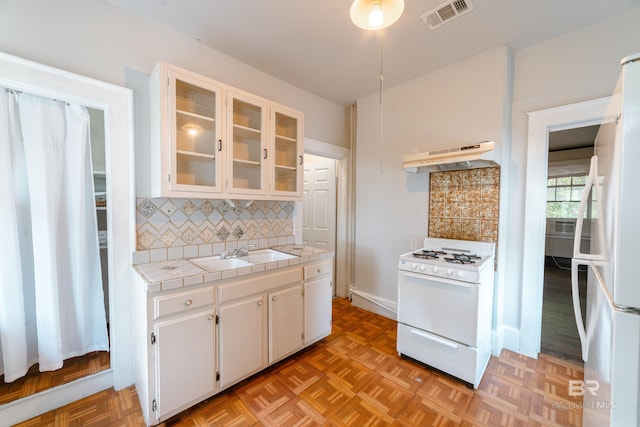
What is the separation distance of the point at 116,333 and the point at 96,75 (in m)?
1.82

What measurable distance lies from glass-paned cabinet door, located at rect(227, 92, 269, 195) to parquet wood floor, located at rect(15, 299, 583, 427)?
5.10ft

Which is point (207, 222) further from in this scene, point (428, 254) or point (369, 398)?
point (428, 254)

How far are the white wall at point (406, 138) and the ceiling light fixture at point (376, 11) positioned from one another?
1.56 m

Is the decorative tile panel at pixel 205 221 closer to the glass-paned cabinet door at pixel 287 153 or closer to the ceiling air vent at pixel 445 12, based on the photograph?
the glass-paned cabinet door at pixel 287 153

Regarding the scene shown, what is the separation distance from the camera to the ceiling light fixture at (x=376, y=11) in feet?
4.02

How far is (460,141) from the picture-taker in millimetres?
2473

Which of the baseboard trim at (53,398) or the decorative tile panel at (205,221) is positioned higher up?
the decorative tile panel at (205,221)

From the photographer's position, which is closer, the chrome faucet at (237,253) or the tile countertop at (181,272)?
the tile countertop at (181,272)

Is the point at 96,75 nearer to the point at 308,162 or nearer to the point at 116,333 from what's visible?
the point at 116,333

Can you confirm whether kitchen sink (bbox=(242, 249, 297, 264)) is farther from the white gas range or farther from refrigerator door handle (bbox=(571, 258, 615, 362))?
refrigerator door handle (bbox=(571, 258, 615, 362))

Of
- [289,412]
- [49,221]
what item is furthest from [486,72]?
[49,221]

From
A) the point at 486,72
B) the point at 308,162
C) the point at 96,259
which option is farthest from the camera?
the point at 308,162
